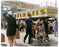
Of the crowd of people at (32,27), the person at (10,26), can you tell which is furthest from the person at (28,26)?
the person at (10,26)

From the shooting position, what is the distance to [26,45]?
314 cm

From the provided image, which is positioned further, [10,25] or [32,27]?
[32,27]

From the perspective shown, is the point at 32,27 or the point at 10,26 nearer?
the point at 10,26

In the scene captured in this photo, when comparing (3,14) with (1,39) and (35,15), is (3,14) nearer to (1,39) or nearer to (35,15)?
(1,39)

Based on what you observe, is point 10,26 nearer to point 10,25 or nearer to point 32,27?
point 10,25

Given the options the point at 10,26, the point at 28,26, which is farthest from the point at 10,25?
the point at 28,26

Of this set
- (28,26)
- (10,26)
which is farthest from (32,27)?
(10,26)

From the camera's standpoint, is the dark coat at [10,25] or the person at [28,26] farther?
the person at [28,26]

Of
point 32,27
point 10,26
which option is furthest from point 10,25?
point 32,27

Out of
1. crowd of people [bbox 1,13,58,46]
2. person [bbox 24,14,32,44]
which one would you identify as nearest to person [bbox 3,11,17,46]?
crowd of people [bbox 1,13,58,46]

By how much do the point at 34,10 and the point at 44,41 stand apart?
4.01ft

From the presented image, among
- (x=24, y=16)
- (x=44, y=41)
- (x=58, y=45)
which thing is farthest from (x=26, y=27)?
(x=58, y=45)

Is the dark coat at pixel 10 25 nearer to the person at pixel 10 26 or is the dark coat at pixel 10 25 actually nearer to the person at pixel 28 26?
the person at pixel 10 26

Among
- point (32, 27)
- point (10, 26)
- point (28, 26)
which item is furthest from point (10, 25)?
point (32, 27)
